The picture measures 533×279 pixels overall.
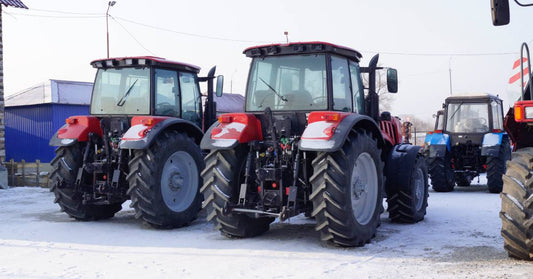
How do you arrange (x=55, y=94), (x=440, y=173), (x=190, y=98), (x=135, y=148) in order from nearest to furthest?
1. (x=135, y=148)
2. (x=190, y=98)
3. (x=440, y=173)
4. (x=55, y=94)

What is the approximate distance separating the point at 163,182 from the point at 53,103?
21.5 meters

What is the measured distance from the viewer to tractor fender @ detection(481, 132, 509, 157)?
13.9m

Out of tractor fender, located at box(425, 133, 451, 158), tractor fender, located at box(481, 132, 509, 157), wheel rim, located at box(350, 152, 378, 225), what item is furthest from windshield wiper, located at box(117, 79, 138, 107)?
tractor fender, located at box(481, 132, 509, 157)

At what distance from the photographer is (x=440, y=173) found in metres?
14.5

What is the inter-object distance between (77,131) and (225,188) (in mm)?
3340

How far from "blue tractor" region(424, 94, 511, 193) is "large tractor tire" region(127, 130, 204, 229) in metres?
7.34

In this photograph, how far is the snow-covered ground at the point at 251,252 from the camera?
18.9 feet

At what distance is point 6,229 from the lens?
347 inches

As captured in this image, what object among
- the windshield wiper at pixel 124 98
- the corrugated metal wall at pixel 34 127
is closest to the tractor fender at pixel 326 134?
the windshield wiper at pixel 124 98

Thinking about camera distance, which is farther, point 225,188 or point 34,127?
point 34,127

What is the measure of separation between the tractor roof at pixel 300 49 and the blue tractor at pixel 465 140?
7137mm

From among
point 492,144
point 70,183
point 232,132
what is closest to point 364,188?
point 232,132

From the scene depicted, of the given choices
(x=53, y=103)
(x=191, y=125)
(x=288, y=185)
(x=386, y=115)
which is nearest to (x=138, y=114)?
(x=191, y=125)

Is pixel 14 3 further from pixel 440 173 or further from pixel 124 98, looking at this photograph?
pixel 440 173
